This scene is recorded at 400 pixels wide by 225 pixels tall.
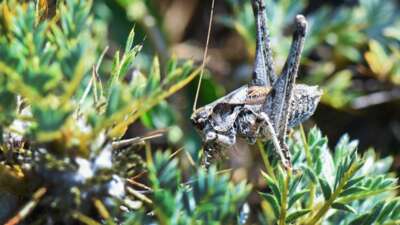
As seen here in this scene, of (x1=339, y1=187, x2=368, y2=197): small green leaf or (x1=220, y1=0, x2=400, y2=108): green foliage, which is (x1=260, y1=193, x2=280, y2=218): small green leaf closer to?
(x1=339, y1=187, x2=368, y2=197): small green leaf

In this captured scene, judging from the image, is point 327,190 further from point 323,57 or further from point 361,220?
point 323,57

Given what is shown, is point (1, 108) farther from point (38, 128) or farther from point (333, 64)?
point (333, 64)

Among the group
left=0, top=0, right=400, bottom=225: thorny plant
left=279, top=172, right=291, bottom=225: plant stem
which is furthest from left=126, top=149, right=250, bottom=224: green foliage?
left=279, top=172, right=291, bottom=225: plant stem

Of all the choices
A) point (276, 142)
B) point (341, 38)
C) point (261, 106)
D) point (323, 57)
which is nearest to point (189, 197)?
point (276, 142)

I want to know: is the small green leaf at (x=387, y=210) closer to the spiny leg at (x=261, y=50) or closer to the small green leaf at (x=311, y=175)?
the small green leaf at (x=311, y=175)

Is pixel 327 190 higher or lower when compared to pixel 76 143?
lower

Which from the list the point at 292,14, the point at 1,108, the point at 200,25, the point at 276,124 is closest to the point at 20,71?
the point at 1,108

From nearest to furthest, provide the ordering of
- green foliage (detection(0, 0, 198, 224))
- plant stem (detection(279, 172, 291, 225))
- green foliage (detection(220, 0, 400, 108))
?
green foliage (detection(0, 0, 198, 224))
plant stem (detection(279, 172, 291, 225))
green foliage (detection(220, 0, 400, 108))
